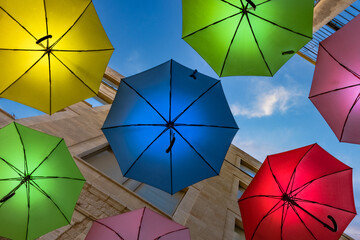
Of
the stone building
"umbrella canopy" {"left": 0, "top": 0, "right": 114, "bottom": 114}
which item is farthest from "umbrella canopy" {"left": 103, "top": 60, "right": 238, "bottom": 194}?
the stone building

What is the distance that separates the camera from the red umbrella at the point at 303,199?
16.8ft

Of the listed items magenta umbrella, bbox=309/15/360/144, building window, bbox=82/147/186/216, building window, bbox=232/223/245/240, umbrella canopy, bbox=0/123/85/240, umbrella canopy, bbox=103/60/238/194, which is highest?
magenta umbrella, bbox=309/15/360/144

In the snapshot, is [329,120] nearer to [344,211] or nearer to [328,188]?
[328,188]

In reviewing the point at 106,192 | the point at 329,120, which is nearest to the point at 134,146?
the point at 106,192

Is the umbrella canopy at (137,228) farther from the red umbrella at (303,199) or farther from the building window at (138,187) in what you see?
the building window at (138,187)

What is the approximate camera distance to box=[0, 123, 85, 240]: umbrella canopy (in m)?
4.30

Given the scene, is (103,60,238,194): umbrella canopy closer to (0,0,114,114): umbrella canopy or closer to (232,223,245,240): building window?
(0,0,114,114): umbrella canopy

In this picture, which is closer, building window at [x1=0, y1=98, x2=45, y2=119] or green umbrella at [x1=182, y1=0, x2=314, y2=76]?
green umbrella at [x1=182, y1=0, x2=314, y2=76]

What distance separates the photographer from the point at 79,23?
5121 millimetres

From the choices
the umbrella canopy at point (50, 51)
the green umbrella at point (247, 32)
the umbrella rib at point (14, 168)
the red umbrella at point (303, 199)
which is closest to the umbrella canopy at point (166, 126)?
the green umbrella at point (247, 32)

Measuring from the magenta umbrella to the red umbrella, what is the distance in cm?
79

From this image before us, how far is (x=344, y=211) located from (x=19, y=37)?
776 centimetres

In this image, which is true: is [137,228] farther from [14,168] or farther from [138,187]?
[138,187]

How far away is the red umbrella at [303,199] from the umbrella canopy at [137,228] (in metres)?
1.93
